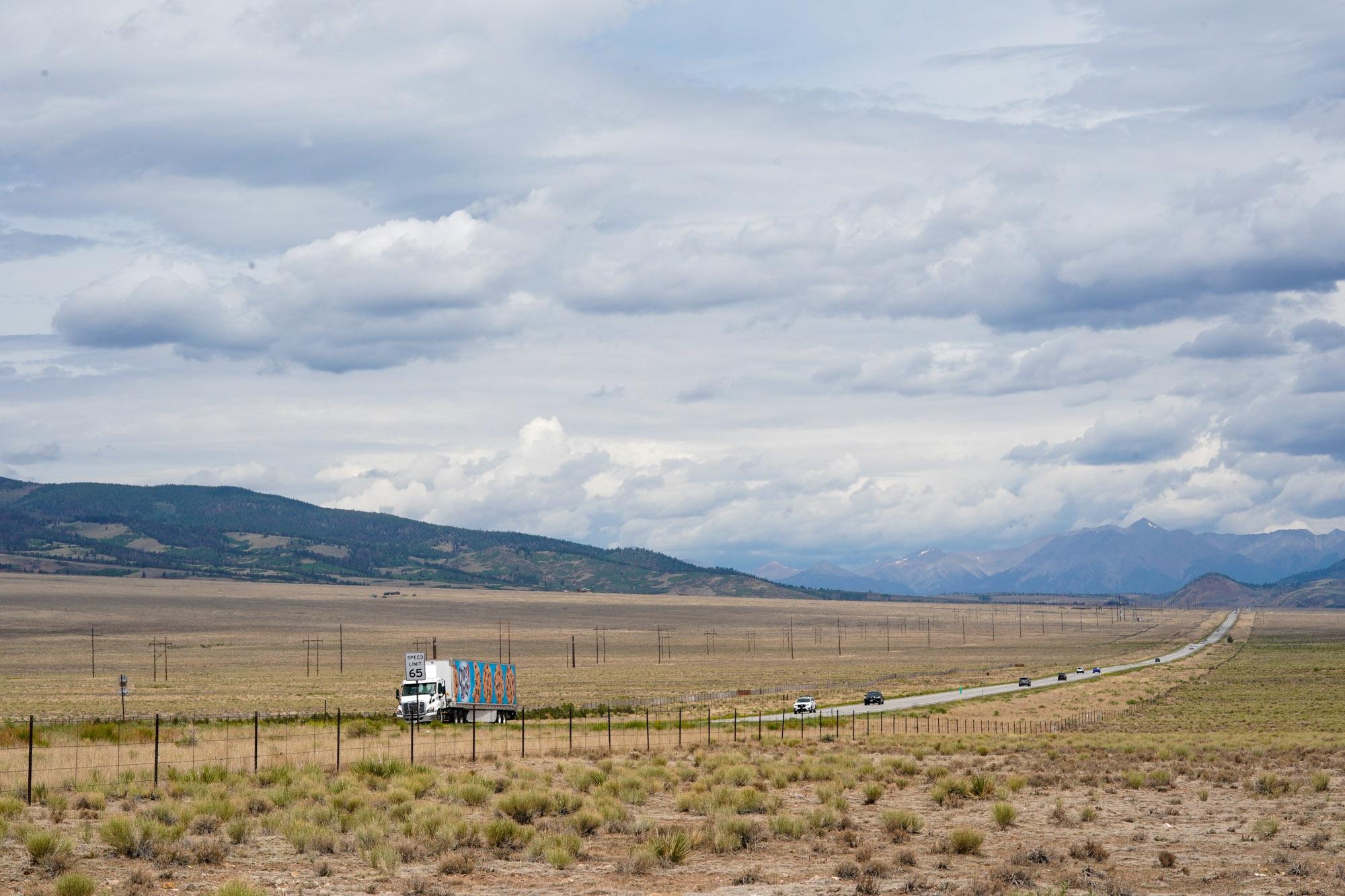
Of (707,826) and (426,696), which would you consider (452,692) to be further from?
(707,826)

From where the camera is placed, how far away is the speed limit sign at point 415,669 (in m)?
64.1

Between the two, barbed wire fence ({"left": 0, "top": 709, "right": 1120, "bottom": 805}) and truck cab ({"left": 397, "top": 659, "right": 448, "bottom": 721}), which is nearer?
barbed wire fence ({"left": 0, "top": 709, "right": 1120, "bottom": 805})

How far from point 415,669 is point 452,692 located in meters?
2.20

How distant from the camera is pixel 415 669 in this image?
2530 inches

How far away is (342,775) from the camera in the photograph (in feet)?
96.4

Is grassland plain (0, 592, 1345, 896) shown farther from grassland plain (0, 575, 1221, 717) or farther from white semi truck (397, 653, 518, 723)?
grassland plain (0, 575, 1221, 717)

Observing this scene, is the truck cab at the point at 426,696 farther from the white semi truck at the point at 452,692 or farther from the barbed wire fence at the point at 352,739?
the barbed wire fence at the point at 352,739

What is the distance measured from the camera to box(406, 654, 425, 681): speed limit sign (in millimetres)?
64125

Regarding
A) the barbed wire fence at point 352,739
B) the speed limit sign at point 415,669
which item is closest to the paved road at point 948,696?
the barbed wire fence at point 352,739

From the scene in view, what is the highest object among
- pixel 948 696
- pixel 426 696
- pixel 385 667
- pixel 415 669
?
pixel 415 669

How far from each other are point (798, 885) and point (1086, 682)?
8823cm

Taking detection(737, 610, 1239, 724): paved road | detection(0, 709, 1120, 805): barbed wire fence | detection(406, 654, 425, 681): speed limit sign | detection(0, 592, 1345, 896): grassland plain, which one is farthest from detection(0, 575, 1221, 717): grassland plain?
detection(0, 592, 1345, 896): grassland plain

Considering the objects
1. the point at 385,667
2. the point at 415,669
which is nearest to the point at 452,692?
the point at 415,669

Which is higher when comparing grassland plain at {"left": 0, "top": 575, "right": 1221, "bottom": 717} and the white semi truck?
the white semi truck
